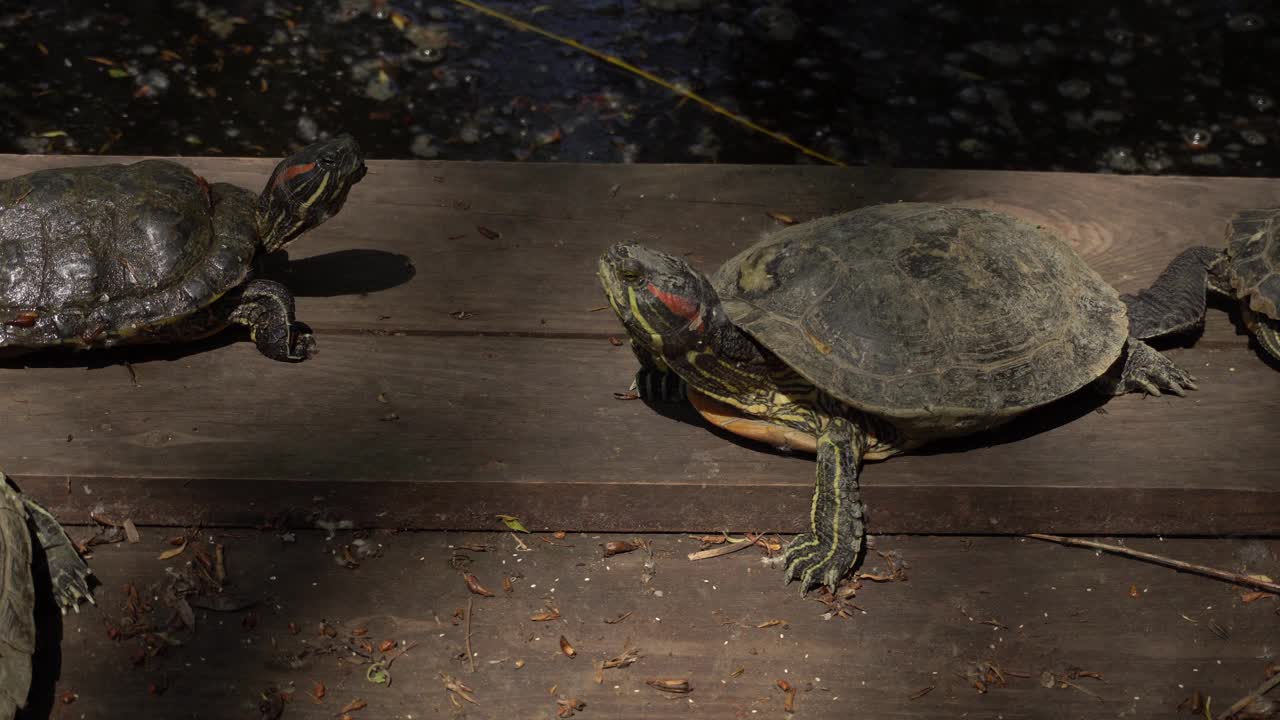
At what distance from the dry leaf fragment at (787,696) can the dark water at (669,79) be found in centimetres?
340

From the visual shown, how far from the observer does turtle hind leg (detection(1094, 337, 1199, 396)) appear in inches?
112

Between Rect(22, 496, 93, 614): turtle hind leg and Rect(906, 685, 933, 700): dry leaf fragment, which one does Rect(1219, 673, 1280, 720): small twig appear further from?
Rect(22, 496, 93, 614): turtle hind leg

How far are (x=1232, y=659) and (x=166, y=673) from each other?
247 cm

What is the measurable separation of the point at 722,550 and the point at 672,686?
15.8 inches

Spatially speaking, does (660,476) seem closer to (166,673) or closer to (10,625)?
(166,673)

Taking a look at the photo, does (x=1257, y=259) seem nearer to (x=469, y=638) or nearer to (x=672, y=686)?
(x=672, y=686)

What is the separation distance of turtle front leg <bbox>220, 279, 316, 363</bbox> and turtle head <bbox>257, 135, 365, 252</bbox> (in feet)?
0.65

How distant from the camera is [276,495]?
2.62m

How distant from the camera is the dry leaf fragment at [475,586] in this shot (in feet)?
8.33

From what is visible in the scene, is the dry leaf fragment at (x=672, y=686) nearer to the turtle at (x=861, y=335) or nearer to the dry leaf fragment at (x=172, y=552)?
the turtle at (x=861, y=335)

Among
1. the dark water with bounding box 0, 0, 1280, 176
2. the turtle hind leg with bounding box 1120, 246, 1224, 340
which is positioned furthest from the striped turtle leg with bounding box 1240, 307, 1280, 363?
the dark water with bounding box 0, 0, 1280, 176

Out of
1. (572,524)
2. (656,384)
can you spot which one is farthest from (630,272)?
(572,524)

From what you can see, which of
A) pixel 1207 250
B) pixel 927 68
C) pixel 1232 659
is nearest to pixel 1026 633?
pixel 1232 659

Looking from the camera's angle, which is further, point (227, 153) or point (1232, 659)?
point (227, 153)
